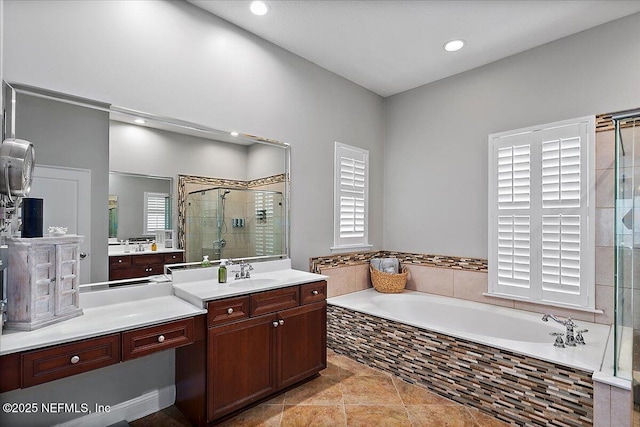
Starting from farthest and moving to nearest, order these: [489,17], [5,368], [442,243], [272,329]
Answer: [442,243] → [489,17] → [272,329] → [5,368]

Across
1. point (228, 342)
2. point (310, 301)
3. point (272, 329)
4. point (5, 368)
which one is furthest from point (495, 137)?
point (5, 368)

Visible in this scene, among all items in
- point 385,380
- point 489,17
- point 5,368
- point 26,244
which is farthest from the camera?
point 385,380

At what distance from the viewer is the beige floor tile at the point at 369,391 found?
237 centimetres

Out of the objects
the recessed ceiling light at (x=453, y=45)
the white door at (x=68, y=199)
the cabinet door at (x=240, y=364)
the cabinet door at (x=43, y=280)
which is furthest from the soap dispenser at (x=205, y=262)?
the recessed ceiling light at (x=453, y=45)

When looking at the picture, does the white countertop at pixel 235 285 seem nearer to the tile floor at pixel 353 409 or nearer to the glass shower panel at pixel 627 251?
the tile floor at pixel 353 409

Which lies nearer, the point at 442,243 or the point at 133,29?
the point at 133,29

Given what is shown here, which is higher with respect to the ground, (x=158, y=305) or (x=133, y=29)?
(x=133, y=29)

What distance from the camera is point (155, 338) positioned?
1741 millimetres

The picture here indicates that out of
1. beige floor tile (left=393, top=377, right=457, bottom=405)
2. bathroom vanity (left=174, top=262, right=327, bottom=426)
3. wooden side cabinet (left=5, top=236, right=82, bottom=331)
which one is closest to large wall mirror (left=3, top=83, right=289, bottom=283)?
wooden side cabinet (left=5, top=236, right=82, bottom=331)

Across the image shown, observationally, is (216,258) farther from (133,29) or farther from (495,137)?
(495,137)

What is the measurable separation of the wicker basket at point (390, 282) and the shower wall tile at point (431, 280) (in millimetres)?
156

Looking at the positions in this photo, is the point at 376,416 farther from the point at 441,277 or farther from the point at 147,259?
the point at 147,259

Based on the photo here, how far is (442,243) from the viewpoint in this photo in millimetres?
3557

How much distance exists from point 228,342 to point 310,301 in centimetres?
72
